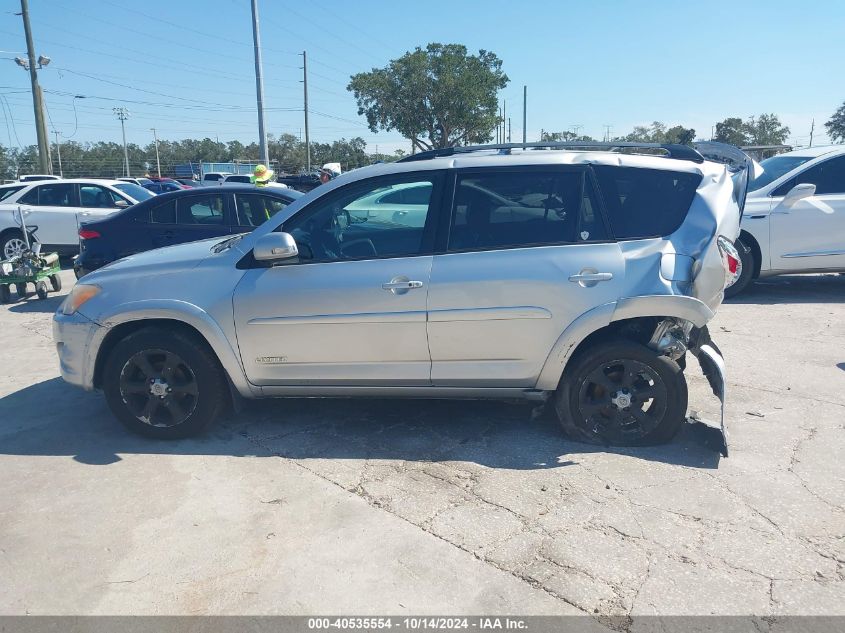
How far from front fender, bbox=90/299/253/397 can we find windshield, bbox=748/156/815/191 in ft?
23.4

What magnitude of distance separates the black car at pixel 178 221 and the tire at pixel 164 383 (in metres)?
4.51

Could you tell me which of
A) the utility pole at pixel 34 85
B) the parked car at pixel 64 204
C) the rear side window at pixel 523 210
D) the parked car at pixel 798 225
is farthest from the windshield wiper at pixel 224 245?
the utility pole at pixel 34 85

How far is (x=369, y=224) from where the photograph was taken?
14.6 feet

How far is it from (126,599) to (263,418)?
202 cm

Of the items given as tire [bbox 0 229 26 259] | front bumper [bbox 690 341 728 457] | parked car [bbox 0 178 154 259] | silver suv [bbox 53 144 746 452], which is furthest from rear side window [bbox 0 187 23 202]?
front bumper [bbox 690 341 728 457]

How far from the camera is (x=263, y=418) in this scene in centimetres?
483

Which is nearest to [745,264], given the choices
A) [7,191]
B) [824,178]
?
[824,178]

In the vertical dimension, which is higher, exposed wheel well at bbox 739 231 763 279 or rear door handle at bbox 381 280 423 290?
rear door handle at bbox 381 280 423 290

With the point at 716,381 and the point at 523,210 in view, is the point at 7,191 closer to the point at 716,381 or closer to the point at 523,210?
the point at 523,210

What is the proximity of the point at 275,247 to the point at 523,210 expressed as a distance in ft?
5.06

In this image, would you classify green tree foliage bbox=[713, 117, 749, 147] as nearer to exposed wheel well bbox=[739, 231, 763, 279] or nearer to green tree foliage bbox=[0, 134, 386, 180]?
green tree foliage bbox=[0, 134, 386, 180]

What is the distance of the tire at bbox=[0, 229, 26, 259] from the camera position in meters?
11.7

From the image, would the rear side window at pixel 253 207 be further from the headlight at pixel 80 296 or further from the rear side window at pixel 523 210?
the rear side window at pixel 523 210

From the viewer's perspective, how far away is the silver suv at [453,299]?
4.00 m
